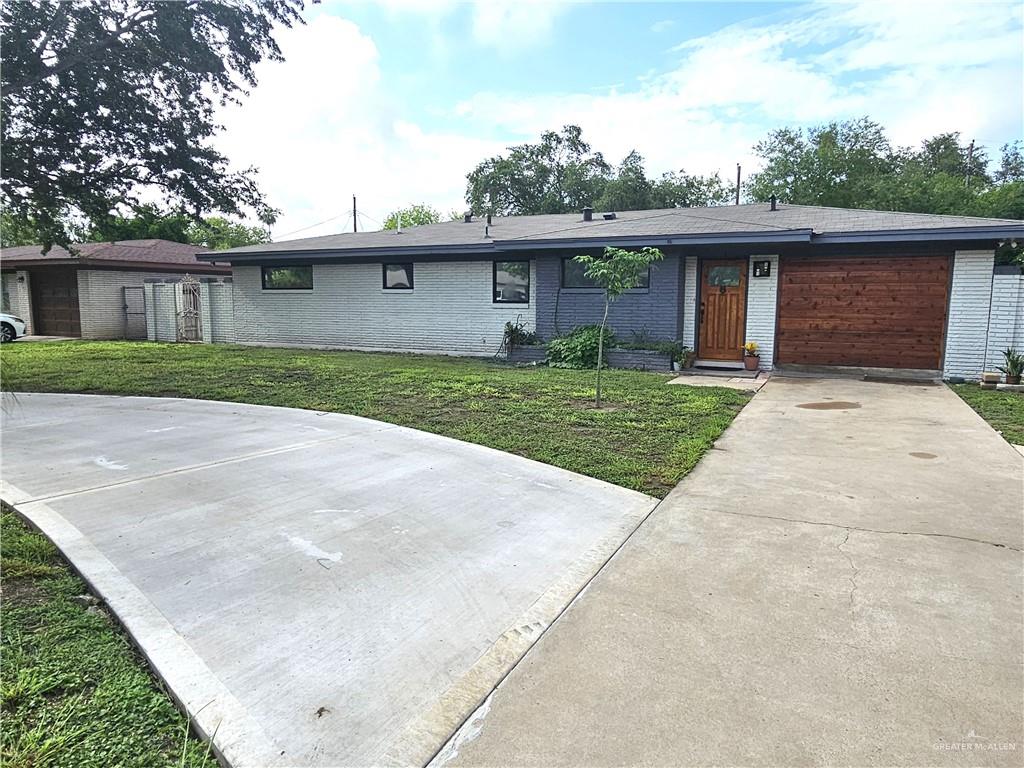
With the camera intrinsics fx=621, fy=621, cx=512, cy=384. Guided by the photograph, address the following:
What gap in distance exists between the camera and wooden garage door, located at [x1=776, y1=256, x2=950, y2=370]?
35.9 feet

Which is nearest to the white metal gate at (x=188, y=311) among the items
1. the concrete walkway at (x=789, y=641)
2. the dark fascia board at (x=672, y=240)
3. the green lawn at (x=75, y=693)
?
the dark fascia board at (x=672, y=240)

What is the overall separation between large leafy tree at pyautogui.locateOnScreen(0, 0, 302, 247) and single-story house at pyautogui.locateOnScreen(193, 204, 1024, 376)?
18.0 feet

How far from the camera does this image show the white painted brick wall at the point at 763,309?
12.0 meters

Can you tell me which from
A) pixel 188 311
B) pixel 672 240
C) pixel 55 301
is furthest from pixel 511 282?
pixel 55 301

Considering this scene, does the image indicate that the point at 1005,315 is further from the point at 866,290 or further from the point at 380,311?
the point at 380,311

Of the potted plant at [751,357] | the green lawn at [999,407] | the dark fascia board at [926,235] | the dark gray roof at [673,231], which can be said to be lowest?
the green lawn at [999,407]

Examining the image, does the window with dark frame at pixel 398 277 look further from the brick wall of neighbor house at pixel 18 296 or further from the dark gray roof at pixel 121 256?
the brick wall of neighbor house at pixel 18 296

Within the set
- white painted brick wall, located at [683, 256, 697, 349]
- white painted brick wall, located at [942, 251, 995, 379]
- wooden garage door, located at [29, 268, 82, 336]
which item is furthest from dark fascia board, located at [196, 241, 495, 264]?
white painted brick wall, located at [942, 251, 995, 379]

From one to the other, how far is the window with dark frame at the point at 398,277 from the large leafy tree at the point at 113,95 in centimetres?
544

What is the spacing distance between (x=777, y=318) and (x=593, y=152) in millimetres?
31583

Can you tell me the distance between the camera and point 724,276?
12.4 m

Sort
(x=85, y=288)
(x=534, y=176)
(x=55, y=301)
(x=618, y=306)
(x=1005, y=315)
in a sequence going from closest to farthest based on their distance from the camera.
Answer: (x=1005, y=315)
(x=618, y=306)
(x=85, y=288)
(x=55, y=301)
(x=534, y=176)

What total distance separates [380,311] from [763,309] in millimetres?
8974

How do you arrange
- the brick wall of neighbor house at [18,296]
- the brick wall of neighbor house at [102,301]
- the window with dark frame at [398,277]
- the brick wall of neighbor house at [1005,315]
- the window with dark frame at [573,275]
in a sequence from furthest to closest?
1. the brick wall of neighbor house at [18,296]
2. the brick wall of neighbor house at [102,301]
3. the window with dark frame at [398,277]
4. the window with dark frame at [573,275]
5. the brick wall of neighbor house at [1005,315]
